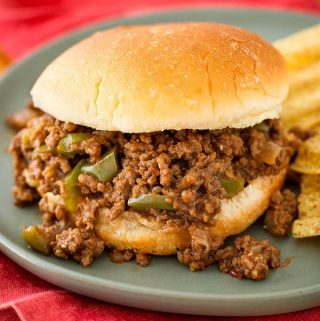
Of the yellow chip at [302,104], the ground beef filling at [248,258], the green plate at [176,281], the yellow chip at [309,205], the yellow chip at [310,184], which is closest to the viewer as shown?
the green plate at [176,281]

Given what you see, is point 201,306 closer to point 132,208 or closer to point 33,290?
point 132,208

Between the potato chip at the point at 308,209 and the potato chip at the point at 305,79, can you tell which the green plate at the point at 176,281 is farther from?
the potato chip at the point at 305,79

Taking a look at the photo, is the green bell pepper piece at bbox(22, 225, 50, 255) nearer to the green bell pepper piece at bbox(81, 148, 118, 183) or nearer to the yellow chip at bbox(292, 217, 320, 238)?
the green bell pepper piece at bbox(81, 148, 118, 183)

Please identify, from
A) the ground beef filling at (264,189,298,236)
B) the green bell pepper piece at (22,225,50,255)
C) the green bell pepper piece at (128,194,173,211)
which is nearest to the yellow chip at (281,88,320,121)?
the ground beef filling at (264,189,298,236)

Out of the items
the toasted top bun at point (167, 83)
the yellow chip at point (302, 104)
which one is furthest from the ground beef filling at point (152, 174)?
the yellow chip at point (302, 104)

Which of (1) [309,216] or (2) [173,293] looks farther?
(1) [309,216]

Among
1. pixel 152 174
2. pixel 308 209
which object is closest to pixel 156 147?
pixel 152 174

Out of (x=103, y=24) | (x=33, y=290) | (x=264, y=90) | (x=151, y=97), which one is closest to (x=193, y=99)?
(x=151, y=97)
